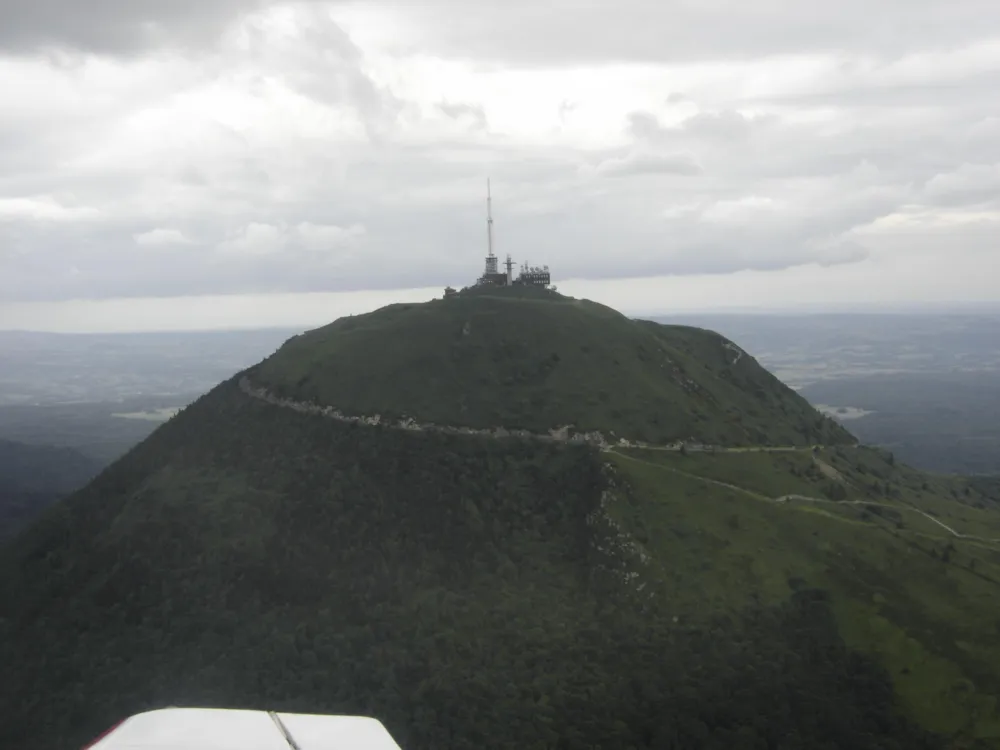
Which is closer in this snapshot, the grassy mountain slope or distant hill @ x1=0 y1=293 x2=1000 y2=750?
distant hill @ x1=0 y1=293 x2=1000 y2=750

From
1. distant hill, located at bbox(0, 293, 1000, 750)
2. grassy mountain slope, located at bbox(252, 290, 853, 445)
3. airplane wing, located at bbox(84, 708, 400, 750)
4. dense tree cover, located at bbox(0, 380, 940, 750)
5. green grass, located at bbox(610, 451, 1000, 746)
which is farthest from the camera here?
grassy mountain slope, located at bbox(252, 290, 853, 445)

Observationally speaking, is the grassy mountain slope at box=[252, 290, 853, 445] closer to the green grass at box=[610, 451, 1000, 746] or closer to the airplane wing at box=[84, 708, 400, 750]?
the green grass at box=[610, 451, 1000, 746]

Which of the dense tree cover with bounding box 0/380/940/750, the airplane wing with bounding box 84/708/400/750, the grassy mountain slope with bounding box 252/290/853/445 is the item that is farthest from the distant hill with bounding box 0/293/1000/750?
the airplane wing with bounding box 84/708/400/750

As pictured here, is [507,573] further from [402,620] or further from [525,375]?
[525,375]

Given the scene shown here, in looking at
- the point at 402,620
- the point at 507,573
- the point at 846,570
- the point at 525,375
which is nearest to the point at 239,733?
the point at 402,620

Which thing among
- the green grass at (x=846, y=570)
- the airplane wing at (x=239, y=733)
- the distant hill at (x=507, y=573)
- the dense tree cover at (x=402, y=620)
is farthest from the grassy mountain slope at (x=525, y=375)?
the airplane wing at (x=239, y=733)

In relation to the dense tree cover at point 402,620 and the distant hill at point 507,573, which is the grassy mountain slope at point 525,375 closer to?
the distant hill at point 507,573
